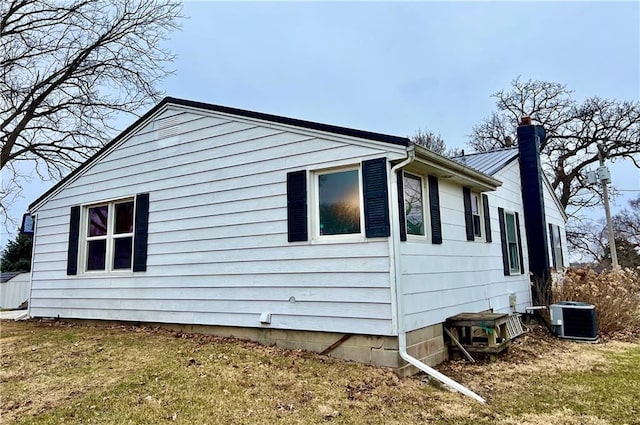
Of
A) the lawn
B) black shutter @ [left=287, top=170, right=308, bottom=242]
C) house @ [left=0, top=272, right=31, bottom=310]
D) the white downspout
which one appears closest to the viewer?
the lawn

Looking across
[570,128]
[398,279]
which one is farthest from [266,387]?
[570,128]

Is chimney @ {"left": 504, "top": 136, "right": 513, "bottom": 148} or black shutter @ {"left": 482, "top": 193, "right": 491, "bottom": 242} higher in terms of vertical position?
chimney @ {"left": 504, "top": 136, "right": 513, "bottom": 148}

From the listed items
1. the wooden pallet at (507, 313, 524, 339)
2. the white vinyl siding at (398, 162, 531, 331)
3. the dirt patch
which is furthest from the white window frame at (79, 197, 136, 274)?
the wooden pallet at (507, 313, 524, 339)

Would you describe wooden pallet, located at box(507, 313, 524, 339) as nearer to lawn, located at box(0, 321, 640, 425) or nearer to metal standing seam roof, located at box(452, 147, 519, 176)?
lawn, located at box(0, 321, 640, 425)

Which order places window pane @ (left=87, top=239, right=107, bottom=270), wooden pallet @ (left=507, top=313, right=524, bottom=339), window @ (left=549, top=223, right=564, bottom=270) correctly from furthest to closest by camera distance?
window @ (left=549, top=223, right=564, bottom=270)
window pane @ (left=87, top=239, right=107, bottom=270)
wooden pallet @ (left=507, top=313, right=524, bottom=339)

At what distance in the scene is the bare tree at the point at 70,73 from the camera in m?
11.5

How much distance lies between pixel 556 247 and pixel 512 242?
3431 mm

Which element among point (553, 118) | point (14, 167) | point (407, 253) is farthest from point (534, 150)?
point (14, 167)

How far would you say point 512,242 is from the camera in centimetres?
884

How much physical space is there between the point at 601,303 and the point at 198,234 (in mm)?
8138

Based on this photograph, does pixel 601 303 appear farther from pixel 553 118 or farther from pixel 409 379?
pixel 553 118

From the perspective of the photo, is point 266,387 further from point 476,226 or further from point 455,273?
point 476,226

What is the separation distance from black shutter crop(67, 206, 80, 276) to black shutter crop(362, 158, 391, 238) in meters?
6.10

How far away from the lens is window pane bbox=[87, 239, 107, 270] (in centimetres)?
770
